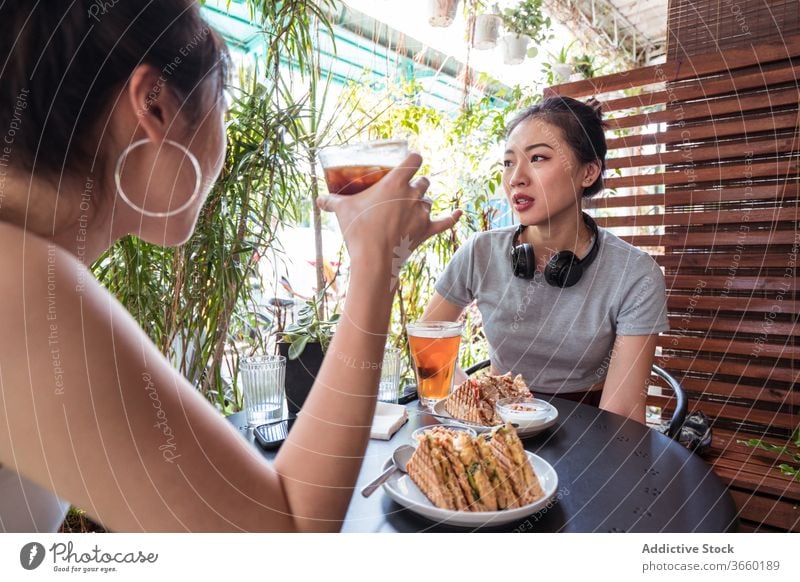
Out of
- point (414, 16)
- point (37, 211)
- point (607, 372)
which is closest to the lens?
point (37, 211)

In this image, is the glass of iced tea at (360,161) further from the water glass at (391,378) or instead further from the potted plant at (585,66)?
the potted plant at (585,66)

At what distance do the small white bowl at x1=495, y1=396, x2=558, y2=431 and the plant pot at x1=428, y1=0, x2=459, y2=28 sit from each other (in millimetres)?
849

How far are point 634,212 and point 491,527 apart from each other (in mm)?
1430

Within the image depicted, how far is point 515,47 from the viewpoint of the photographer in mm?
1456

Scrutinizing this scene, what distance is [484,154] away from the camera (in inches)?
67.0

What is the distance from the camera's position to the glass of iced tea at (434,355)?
0.63 m

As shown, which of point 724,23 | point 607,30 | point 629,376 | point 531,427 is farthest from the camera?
point 607,30

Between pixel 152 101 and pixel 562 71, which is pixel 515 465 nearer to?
pixel 152 101

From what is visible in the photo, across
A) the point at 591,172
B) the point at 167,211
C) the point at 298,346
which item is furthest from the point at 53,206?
the point at 591,172

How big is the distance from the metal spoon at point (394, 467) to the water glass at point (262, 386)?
232 millimetres

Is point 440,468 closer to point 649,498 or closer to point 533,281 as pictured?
point 649,498

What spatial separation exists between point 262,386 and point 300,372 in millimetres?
50

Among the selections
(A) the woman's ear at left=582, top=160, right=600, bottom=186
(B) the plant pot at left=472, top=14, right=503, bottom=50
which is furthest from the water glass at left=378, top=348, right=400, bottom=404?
(B) the plant pot at left=472, top=14, right=503, bottom=50

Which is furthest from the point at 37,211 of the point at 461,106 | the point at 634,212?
the point at 634,212
